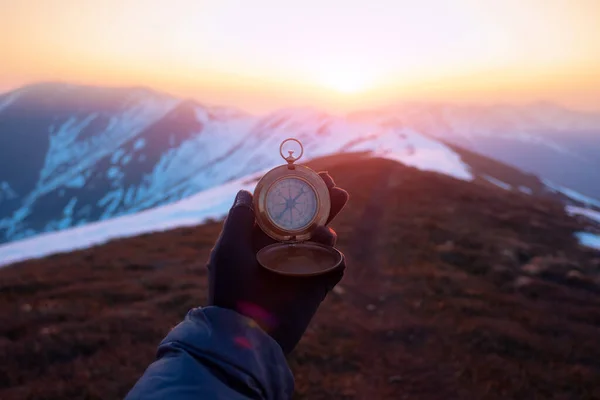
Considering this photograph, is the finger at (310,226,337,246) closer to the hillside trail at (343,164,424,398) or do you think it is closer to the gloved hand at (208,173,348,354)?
the gloved hand at (208,173,348,354)

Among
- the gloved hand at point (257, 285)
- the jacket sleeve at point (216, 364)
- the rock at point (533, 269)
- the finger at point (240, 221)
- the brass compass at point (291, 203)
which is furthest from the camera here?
the rock at point (533, 269)

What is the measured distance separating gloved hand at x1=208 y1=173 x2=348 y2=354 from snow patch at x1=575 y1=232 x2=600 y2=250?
19479 mm

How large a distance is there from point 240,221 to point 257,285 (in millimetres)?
802

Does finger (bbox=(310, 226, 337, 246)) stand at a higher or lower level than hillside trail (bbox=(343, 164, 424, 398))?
higher

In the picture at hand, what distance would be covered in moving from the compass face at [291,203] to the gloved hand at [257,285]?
248 mm

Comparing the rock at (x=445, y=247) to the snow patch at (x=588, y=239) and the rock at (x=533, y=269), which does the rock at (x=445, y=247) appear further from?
the snow patch at (x=588, y=239)

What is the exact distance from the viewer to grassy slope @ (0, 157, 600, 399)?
313 inches

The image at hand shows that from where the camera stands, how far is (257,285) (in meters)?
4.46

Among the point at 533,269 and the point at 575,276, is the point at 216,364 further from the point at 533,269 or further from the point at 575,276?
the point at 575,276

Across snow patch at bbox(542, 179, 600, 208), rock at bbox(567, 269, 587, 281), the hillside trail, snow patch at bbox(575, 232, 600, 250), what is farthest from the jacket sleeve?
snow patch at bbox(542, 179, 600, 208)

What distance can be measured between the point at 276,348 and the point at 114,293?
9.48m

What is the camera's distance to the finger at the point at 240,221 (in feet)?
15.5

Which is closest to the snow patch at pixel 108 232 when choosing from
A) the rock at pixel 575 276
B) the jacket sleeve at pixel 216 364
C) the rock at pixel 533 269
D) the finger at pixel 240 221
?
the rock at pixel 533 269

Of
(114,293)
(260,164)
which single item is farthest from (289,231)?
(260,164)
